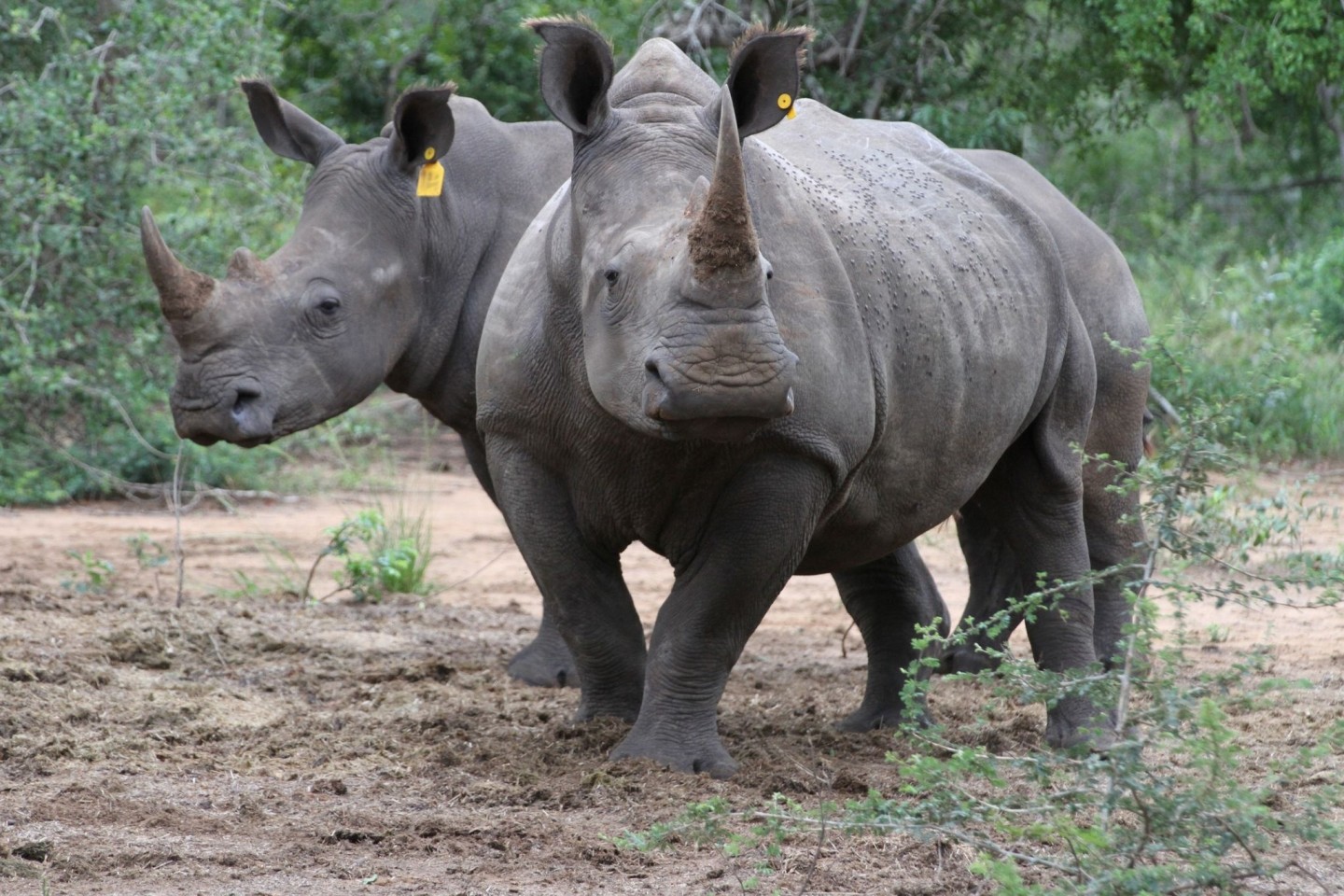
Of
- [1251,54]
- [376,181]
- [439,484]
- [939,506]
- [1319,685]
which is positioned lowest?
[439,484]

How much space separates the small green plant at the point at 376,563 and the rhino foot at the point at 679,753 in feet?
10.7

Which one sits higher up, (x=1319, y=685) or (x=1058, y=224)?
(x=1058, y=224)

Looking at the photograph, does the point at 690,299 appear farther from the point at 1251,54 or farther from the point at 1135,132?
the point at 1135,132

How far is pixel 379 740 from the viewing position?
17.2 ft

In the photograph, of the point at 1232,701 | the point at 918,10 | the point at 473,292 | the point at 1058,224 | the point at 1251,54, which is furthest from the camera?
the point at 918,10

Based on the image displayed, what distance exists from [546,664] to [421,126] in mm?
1958

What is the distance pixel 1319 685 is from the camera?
6605mm

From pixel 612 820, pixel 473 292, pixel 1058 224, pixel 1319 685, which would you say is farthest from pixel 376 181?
pixel 1319 685

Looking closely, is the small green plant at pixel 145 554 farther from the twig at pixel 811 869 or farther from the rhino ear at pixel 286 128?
the twig at pixel 811 869

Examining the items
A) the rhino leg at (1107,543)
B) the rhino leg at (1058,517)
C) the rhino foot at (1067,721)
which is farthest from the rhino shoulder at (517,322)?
the rhino leg at (1107,543)

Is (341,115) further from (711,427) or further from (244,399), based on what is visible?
(711,427)

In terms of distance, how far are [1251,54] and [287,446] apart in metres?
6.68

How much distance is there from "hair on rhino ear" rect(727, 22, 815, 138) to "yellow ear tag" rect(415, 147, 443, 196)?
1954 mm

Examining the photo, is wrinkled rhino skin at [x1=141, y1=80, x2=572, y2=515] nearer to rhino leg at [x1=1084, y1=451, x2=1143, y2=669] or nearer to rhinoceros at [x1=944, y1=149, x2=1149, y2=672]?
rhinoceros at [x1=944, y1=149, x2=1149, y2=672]
